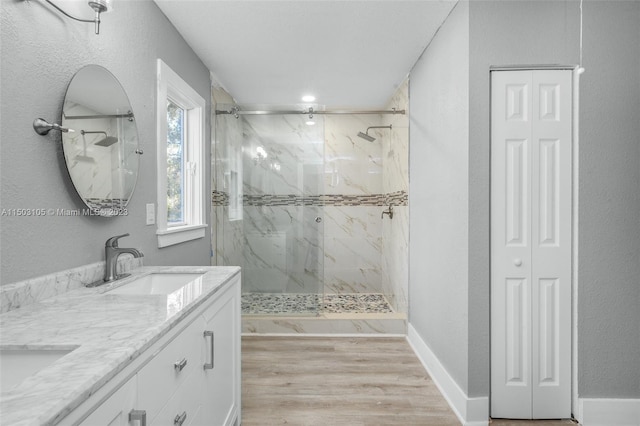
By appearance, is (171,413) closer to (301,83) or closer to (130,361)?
(130,361)

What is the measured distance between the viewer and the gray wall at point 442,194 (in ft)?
6.70

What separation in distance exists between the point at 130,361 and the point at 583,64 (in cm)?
246

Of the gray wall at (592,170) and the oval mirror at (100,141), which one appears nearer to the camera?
the oval mirror at (100,141)

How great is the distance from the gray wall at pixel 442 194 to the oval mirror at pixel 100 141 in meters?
1.78

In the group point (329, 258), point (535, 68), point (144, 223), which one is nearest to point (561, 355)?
point (535, 68)

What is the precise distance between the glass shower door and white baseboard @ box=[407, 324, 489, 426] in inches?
50.3

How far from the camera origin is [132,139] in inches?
72.2

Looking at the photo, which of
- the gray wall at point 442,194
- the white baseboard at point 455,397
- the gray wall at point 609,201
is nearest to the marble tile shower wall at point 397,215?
the gray wall at point 442,194

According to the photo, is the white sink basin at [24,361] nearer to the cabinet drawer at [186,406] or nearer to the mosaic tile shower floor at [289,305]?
the cabinet drawer at [186,406]

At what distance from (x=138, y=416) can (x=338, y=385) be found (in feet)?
6.01

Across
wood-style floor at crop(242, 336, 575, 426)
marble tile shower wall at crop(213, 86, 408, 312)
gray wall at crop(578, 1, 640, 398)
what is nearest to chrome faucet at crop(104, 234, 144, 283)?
wood-style floor at crop(242, 336, 575, 426)

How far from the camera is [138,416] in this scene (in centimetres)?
84

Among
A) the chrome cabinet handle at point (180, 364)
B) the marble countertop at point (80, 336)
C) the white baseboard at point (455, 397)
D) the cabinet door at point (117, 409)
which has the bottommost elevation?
the white baseboard at point (455, 397)

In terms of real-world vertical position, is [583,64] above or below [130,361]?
above
